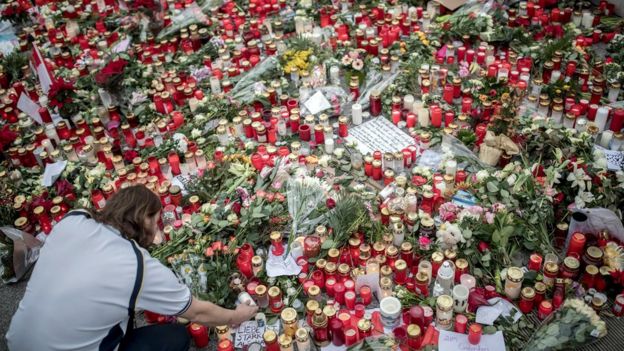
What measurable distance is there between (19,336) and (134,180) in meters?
1.43

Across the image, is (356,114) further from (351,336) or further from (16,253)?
(16,253)

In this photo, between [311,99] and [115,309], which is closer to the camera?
[115,309]

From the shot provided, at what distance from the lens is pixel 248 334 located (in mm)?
2322

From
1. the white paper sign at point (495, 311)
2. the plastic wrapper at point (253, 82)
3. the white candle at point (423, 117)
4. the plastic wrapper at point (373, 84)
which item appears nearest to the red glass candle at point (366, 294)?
the white paper sign at point (495, 311)

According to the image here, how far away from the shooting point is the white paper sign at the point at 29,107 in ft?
11.9

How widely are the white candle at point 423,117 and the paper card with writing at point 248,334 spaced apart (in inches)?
69.0

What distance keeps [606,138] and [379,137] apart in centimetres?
133

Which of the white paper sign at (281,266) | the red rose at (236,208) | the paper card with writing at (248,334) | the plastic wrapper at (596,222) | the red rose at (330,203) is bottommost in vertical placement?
the paper card with writing at (248,334)

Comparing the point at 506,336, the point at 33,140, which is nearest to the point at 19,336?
the point at 506,336

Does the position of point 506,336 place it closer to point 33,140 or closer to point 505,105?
point 505,105

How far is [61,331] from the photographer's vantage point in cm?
169

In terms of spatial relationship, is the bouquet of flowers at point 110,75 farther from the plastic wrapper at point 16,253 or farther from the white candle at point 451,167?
the white candle at point 451,167

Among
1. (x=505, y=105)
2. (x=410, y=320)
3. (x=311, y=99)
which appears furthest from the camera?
(x=311, y=99)

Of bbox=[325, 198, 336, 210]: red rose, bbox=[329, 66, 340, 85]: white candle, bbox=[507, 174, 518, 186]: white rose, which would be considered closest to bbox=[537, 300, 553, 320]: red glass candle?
bbox=[507, 174, 518, 186]: white rose
